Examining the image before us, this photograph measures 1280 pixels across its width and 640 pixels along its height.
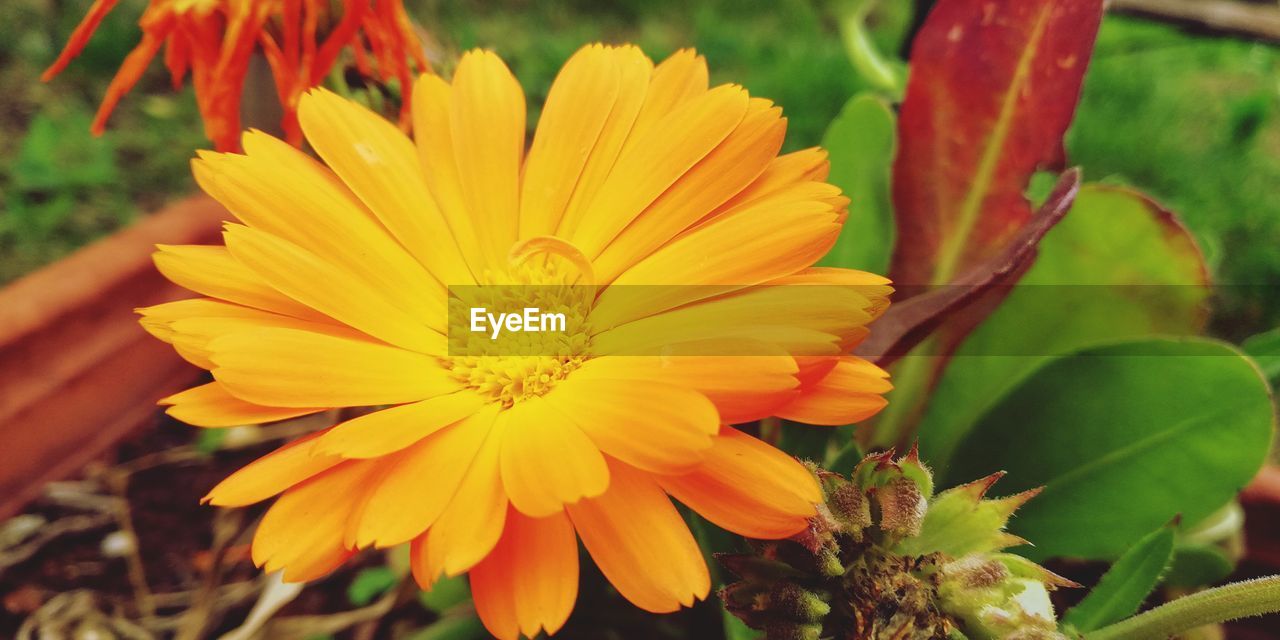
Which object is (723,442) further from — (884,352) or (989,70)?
(989,70)

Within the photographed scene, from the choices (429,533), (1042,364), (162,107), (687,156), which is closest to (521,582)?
(429,533)

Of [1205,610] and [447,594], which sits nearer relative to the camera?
[1205,610]

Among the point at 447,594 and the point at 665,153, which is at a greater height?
the point at 665,153

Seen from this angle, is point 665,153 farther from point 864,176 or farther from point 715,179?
point 864,176

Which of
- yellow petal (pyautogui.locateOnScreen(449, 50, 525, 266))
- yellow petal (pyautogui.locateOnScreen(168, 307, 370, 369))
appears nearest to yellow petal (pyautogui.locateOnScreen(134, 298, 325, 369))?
yellow petal (pyautogui.locateOnScreen(168, 307, 370, 369))

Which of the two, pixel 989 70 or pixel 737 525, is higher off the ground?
pixel 989 70

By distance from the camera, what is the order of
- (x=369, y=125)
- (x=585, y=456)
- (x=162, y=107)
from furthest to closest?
(x=162, y=107)
(x=369, y=125)
(x=585, y=456)

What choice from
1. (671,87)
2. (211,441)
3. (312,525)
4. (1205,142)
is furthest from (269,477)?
(1205,142)

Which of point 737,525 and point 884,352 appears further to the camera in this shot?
Result: point 884,352
